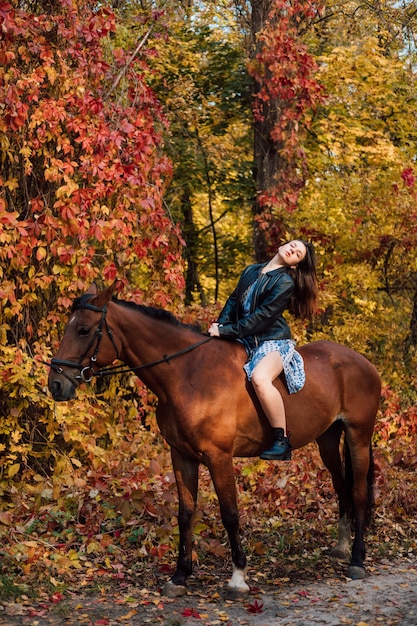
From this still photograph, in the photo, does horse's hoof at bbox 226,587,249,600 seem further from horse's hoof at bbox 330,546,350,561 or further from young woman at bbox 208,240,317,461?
horse's hoof at bbox 330,546,350,561

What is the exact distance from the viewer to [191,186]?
55.6 ft

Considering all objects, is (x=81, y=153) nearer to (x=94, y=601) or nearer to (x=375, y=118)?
Answer: (x=94, y=601)

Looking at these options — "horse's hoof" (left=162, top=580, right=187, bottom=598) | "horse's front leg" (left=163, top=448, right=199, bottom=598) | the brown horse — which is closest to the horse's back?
the brown horse

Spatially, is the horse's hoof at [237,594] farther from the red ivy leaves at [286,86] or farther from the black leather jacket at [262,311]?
the red ivy leaves at [286,86]

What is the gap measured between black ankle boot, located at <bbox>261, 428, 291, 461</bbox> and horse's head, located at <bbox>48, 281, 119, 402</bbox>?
4.61 feet

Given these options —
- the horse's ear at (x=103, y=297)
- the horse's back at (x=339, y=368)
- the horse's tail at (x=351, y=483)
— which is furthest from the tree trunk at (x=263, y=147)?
the horse's ear at (x=103, y=297)

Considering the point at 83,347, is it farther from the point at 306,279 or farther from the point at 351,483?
the point at 351,483

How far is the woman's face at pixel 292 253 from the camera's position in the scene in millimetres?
6184

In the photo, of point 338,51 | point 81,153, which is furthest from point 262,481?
point 338,51

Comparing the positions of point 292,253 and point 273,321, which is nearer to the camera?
point 273,321

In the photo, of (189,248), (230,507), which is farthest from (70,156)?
(189,248)

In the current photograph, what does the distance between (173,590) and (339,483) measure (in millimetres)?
1990

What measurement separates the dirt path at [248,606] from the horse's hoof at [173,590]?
0.04m

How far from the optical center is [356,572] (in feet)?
21.1
